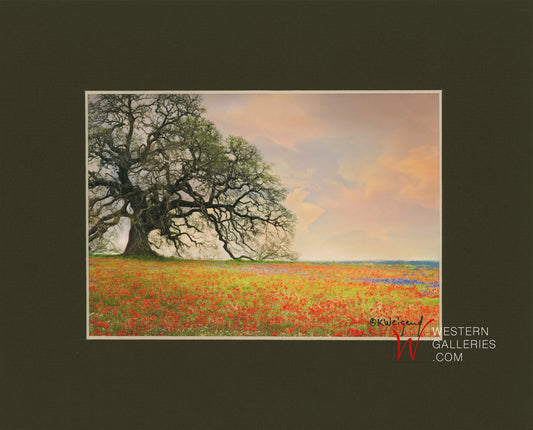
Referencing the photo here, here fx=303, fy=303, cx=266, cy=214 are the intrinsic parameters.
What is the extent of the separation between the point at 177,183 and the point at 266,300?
2678 millimetres

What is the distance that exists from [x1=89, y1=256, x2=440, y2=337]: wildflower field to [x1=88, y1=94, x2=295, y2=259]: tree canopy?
0.45 m

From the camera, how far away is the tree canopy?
5.43 m

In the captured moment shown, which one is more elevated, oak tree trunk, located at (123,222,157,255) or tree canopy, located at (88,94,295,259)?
tree canopy, located at (88,94,295,259)

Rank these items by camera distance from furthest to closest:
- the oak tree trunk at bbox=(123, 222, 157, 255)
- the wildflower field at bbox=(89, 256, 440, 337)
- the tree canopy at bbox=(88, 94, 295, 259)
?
the oak tree trunk at bbox=(123, 222, 157, 255) → the tree canopy at bbox=(88, 94, 295, 259) → the wildflower field at bbox=(89, 256, 440, 337)

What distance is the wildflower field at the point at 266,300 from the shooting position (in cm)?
516

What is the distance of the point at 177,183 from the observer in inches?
222

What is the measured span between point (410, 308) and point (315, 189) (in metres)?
2.61

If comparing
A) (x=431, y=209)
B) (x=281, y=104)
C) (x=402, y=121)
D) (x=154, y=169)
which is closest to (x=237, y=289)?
(x=154, y=169)
